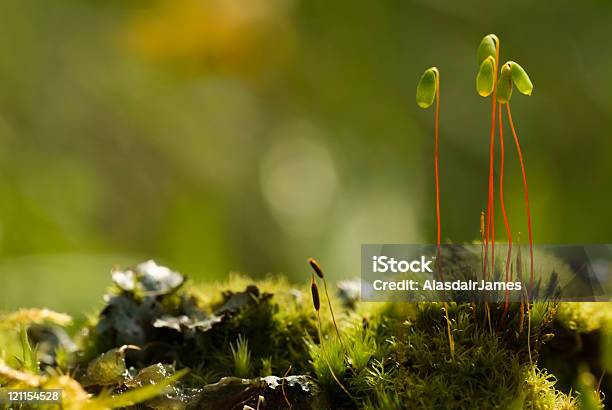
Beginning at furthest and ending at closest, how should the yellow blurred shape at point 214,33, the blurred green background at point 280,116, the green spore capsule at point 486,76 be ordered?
the yellow blurred shape at point 214,33, the blurred green background at point 280,116, the green spore capsule at point 486,76

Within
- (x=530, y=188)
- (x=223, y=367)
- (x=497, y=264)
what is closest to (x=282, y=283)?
(x=223, y=367)

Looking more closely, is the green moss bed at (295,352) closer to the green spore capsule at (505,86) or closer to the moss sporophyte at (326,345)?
the moss sporophyte at (326,345)

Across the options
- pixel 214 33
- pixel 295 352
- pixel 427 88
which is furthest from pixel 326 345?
pixel 214 33

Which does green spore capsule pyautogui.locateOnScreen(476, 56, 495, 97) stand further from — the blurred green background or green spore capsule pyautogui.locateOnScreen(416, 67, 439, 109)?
the blurred green background

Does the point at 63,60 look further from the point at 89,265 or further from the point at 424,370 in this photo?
the point at 424,370

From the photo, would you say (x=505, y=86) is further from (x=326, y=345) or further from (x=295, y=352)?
(x=295, y=352)

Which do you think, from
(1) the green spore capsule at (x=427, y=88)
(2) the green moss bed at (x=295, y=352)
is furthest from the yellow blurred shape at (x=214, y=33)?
(1) the green spore capsule at (x=427, y=88)
